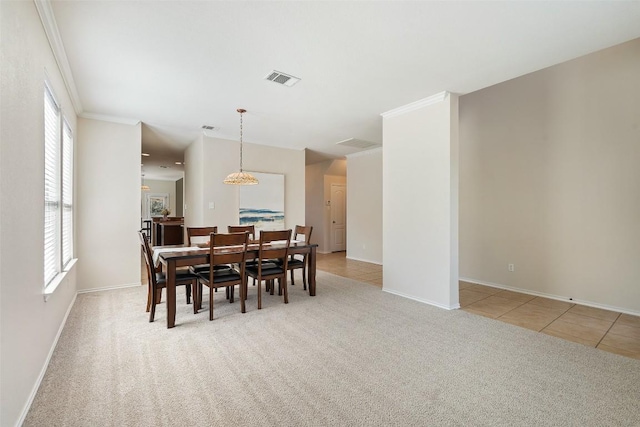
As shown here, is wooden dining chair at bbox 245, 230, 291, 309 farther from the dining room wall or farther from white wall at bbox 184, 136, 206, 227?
the dining room wall

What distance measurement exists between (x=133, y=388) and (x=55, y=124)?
2.57m

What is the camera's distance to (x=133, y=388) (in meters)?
1.96

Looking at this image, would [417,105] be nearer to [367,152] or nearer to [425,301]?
[425,301]

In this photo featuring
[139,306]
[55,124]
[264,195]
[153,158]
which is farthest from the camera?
[153,158]

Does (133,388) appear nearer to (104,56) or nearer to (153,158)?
(104,56)

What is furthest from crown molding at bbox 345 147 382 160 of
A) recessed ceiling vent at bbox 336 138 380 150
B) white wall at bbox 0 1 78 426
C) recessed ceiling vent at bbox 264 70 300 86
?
white wall at bbox 0 1 78 426

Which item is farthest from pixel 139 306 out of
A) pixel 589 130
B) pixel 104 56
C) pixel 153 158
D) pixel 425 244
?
pixel 589 130

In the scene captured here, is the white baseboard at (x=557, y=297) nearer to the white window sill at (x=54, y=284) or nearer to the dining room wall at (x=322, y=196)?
the dining room wall at (x=322, y=196)

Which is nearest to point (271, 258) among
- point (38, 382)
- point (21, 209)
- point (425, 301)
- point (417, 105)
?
point (425, 301)

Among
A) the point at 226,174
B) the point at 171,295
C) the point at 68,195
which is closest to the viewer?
the point at 171,295

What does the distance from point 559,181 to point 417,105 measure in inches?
84.7

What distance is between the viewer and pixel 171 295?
298cm

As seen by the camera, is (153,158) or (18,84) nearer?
(18,84)

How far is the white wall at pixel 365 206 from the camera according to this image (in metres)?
6.77
